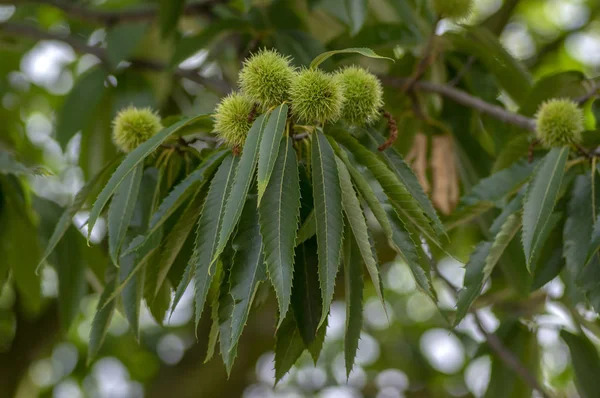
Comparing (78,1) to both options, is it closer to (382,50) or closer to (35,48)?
(35,48)

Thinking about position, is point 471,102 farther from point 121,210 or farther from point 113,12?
point 113,12

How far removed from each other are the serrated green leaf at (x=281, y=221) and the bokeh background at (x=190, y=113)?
242 mm

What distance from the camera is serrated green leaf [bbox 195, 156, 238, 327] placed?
891 millimetres

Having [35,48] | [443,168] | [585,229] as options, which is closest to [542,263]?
[585,229]

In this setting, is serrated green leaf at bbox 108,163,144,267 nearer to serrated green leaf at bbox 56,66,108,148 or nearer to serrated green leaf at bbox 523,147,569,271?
serrated green leaf at bbox 523,147,569,271

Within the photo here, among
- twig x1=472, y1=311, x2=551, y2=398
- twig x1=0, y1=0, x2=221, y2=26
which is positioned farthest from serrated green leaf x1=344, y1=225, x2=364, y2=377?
twig x1=0, y1=0, x2=221, y2=26

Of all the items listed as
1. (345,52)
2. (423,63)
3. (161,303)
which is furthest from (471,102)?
(161,303)

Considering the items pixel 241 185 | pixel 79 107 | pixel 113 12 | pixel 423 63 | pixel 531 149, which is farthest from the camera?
pixel 113 12

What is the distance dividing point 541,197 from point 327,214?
1.20 ft

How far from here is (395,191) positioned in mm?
998

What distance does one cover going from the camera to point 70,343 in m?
3.60

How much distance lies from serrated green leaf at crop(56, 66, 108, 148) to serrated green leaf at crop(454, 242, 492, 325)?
3.90 feet

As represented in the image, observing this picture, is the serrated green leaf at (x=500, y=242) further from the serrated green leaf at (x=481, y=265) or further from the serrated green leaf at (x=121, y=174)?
the serrated green leaf at (x=121, y=174)

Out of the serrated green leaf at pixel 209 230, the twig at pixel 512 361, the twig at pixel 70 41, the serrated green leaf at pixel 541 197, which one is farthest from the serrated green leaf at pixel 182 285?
the twig at pixel 70 41
